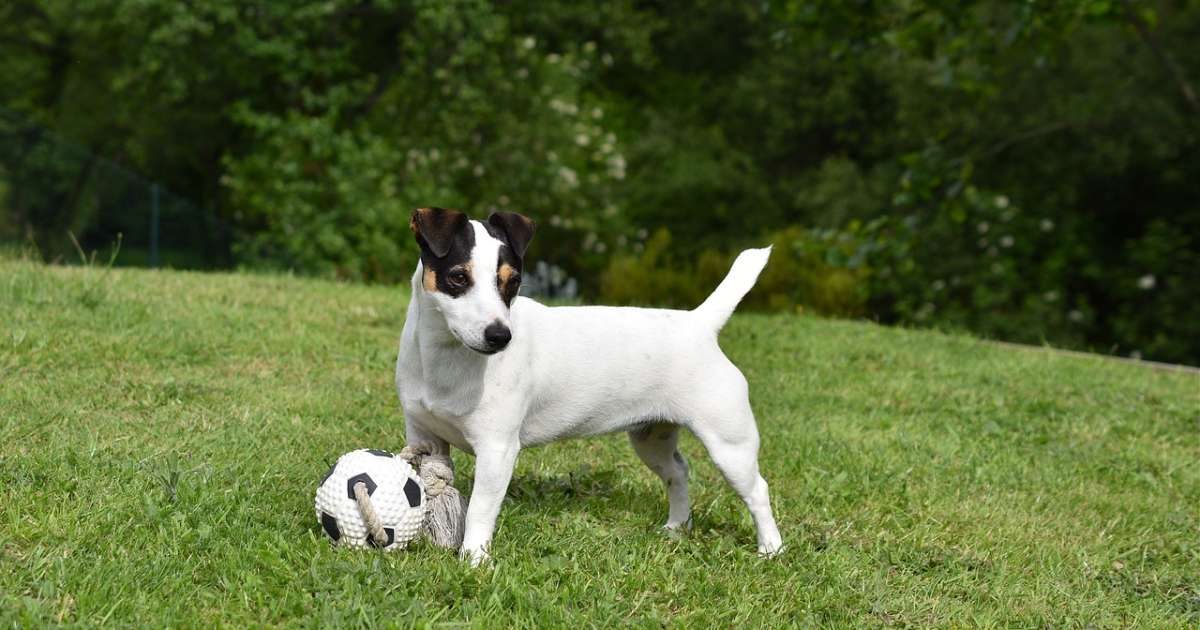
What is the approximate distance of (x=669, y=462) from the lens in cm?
490

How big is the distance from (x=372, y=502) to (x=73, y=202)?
14.5 m

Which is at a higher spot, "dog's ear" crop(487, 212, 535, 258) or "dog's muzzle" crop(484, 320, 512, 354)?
"dog's ear" crop(487, 212, 535, 258)

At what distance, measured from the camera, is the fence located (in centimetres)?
1583

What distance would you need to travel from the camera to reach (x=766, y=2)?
42.2 feet

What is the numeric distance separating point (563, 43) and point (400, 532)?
62.5 feet

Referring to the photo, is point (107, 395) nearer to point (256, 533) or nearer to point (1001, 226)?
point (256, 533)

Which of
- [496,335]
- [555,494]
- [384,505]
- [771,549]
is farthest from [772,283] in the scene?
[496,335]

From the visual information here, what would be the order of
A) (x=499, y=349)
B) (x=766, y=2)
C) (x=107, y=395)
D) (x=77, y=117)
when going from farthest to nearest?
(x=77, y=117) → (x=766, y=2) → (x=107, y=395) → (x=499, y=349)

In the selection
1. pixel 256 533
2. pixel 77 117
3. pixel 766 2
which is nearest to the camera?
pixel 256 533

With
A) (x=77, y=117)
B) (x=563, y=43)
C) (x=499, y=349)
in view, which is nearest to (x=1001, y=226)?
(x=563, y=43)

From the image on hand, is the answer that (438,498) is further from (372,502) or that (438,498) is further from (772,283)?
(772,283)

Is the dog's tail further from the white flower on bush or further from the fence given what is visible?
the white flower on bush

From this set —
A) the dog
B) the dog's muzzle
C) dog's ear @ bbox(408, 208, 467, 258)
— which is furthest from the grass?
dog's ear @ bbox(408, 208, 467, 258)

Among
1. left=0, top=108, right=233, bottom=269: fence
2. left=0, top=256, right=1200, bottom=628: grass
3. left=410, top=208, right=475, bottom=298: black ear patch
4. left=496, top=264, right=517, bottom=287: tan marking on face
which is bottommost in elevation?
left=0, top=108, right=233, bottom=269: fence
